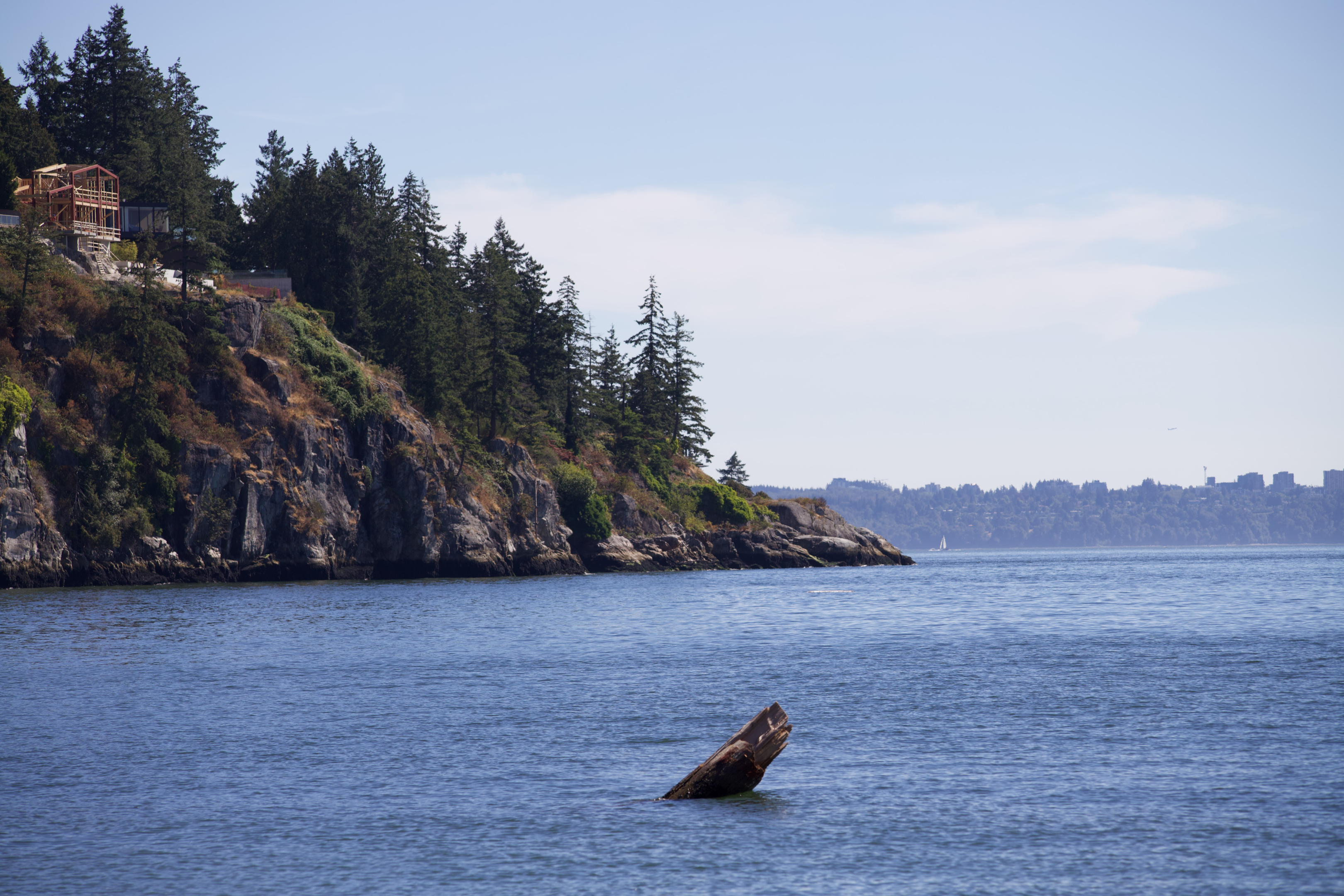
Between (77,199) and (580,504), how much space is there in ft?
158

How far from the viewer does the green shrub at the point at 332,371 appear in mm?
82062

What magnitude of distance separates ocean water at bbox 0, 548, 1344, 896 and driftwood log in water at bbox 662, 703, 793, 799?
1.10ft

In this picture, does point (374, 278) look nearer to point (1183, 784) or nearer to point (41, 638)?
point (41, 638)

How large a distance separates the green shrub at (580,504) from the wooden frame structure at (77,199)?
4220 cm

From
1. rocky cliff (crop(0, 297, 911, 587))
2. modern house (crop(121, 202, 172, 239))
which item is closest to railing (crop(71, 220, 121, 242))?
modern house (crop(121, 202, 172, 239))

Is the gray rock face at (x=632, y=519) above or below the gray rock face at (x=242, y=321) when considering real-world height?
below

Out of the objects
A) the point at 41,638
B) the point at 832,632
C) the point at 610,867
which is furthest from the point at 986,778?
the point at 41,638

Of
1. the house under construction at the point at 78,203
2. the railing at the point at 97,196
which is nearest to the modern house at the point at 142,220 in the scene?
the house under construction at the point at 78,203

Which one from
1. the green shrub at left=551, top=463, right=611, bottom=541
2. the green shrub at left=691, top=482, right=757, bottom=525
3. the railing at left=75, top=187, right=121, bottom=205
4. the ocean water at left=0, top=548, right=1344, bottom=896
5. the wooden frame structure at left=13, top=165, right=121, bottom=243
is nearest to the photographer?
the ocean water at left=0, top=548, right=1344, bottom=896

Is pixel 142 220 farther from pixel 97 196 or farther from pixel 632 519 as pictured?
pixel 632 519

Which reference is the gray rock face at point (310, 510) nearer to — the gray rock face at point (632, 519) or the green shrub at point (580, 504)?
the green shrub at point (580, 504)

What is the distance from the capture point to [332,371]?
275 ft

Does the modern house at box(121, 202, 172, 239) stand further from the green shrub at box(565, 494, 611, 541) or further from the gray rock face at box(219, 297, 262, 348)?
Result: the green shrub at box(565, 494, 611, 541)

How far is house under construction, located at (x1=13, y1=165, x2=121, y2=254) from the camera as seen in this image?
7788 centimetres
